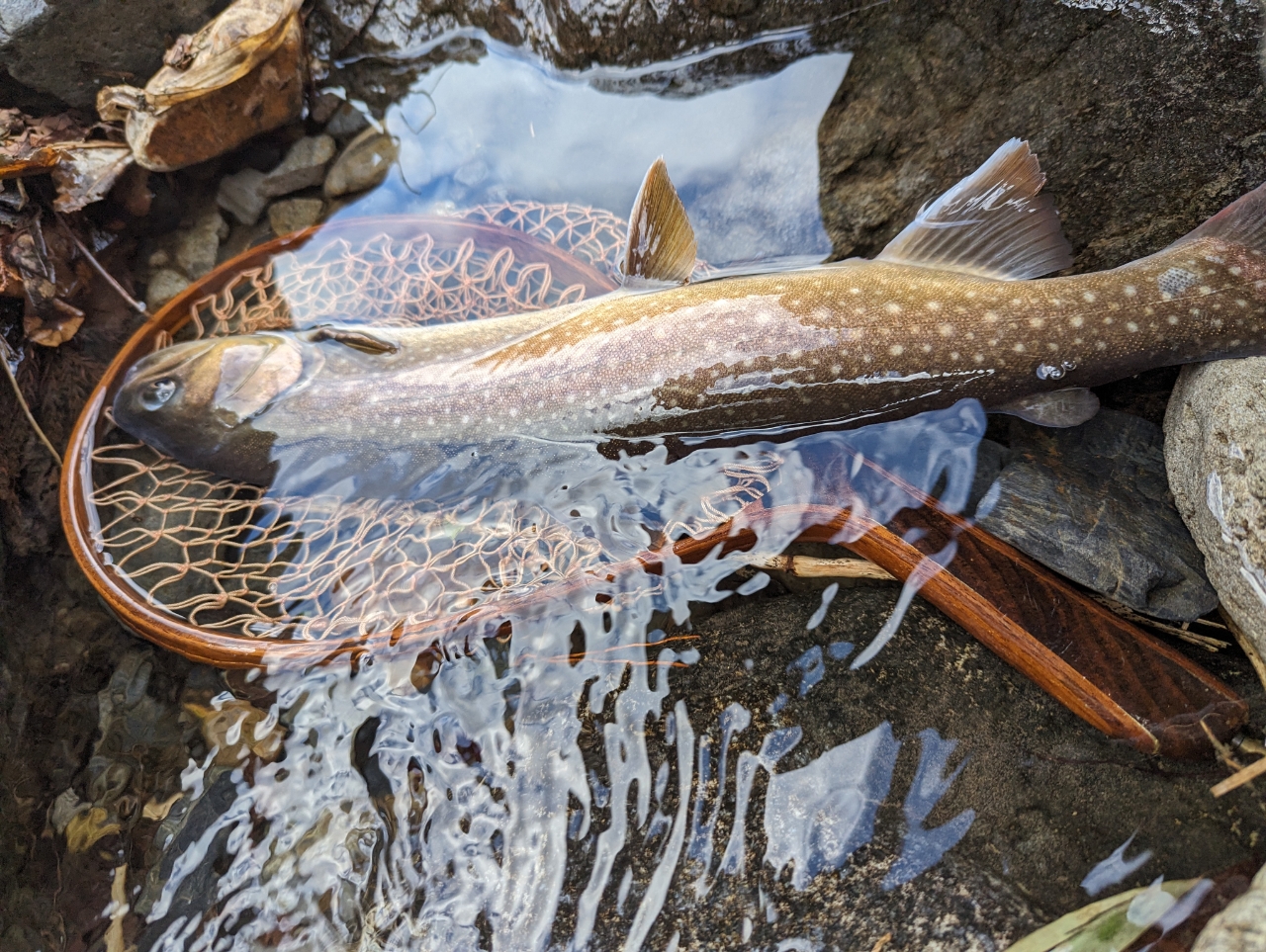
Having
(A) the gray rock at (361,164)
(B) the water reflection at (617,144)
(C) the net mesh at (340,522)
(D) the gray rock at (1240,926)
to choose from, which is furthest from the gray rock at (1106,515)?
(A) the gray rock at (361,164)

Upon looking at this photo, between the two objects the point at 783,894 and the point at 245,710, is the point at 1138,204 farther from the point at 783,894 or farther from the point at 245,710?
the point at 245,710

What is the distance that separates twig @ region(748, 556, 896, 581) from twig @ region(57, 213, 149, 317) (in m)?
3.59

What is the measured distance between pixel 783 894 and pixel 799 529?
137cm

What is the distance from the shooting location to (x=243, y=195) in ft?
13.0

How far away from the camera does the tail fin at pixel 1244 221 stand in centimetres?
261

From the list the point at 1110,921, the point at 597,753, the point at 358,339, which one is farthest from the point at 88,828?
the point at 1110,921

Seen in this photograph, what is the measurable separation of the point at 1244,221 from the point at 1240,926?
242 cm

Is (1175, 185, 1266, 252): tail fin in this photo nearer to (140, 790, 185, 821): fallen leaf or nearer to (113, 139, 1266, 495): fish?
(113, 139, 1266, 495): fish

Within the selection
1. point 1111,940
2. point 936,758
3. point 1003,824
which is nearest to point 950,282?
point 936,758

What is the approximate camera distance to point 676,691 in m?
2.91

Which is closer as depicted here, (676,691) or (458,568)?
(676,691)

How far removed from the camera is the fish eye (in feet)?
10.4

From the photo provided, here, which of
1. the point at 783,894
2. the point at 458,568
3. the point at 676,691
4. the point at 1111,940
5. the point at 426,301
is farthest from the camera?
the point at 426,301

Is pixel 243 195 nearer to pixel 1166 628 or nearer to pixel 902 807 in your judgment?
pixel 902 807
